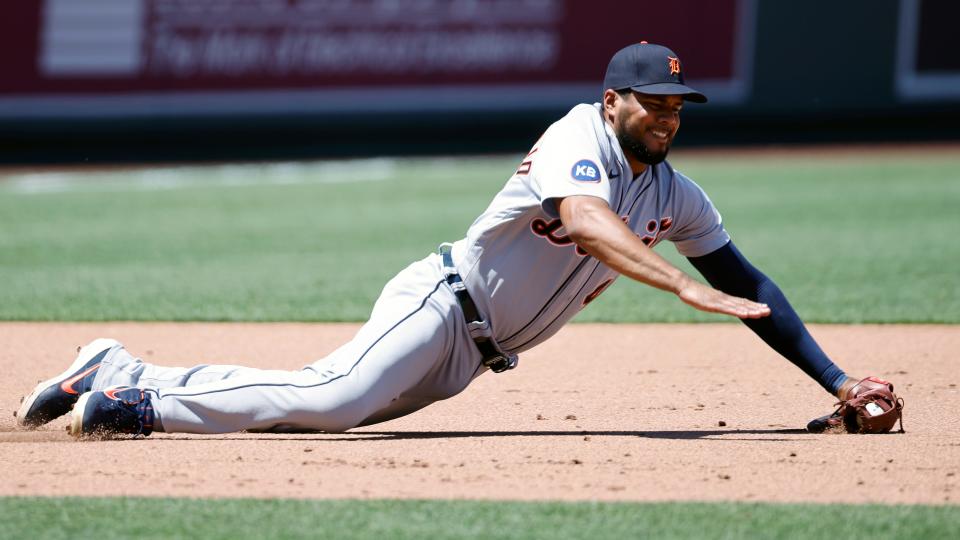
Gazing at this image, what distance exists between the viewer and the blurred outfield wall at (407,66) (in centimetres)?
1870

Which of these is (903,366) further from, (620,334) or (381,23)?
(381,23)

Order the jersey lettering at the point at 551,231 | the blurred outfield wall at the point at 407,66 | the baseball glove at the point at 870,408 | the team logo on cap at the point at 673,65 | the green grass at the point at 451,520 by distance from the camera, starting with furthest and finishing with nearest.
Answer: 1. the blurred outfield wall at the point at 407,66
2. the baseball glove at the point at 870,408
3. the jersey lettering at the point at 551,231
4. the team logo on cap at the point at 673,65
5. the green grass at the point at 451,520

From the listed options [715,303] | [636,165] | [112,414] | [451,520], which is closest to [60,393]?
[112,414]

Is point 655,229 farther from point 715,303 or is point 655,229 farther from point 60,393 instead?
point 60,393

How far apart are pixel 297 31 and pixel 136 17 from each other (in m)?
2.31

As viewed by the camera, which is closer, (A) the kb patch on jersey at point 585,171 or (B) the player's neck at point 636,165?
(A) the kb patch on jersey at point 585,171

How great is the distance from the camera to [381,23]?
18.9 metres

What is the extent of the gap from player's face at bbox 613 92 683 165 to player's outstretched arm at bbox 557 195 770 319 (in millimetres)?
321

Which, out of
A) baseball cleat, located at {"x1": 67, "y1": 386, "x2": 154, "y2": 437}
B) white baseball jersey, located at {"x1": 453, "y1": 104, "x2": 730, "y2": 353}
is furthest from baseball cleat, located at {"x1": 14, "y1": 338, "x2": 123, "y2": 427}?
white baseball jersey, located at {"x1": 453, "y1": 104, "x2": 730, "y2": 353}

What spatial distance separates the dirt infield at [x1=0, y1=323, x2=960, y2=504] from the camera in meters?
3.77

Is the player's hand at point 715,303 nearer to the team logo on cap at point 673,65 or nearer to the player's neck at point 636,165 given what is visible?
the player's neck at point 636,165

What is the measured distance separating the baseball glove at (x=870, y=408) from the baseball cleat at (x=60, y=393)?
8.40 feet

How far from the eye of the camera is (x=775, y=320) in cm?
460

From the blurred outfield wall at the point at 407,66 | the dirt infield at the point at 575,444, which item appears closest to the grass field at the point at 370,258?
the dirt infield at the point at 575,444
